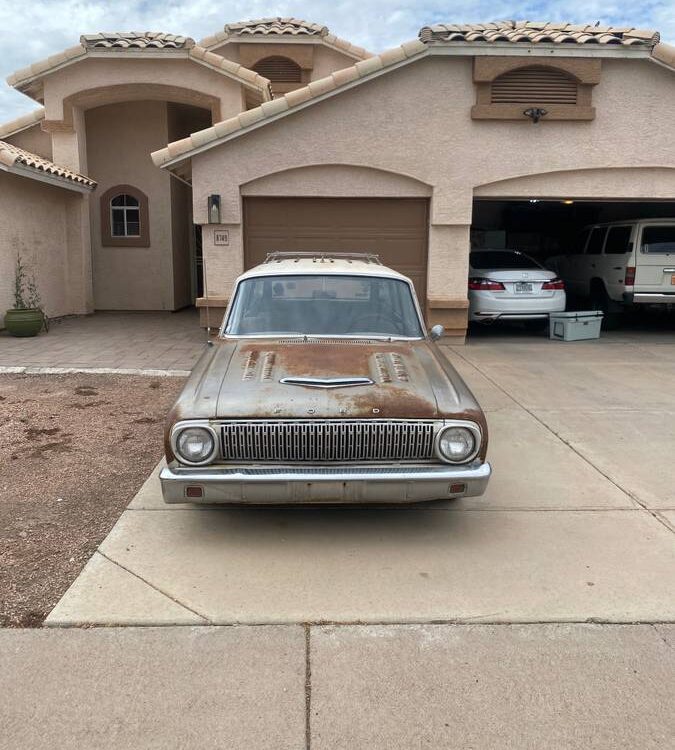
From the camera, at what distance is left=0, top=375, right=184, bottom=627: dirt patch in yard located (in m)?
3.71

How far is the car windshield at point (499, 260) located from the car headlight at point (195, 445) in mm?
9437

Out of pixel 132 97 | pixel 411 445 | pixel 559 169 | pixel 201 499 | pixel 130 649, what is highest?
pixel 132 97

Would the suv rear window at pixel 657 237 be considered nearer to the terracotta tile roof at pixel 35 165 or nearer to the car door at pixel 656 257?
the car door at pixel 656 257

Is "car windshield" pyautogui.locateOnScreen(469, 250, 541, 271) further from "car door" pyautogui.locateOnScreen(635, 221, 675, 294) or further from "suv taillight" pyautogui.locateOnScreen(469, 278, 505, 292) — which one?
"car door" pyautogui.locateOnScreen(635, 221, 675, 294)

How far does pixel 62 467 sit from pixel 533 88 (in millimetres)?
9069

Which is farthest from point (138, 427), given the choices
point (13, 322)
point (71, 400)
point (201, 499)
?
point (13, 322)

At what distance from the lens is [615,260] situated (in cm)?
1237

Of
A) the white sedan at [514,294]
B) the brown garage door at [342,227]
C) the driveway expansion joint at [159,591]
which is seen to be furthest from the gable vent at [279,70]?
the driveway expansion joint at [159,591]

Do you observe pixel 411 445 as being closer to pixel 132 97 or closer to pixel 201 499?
pixel 201 499

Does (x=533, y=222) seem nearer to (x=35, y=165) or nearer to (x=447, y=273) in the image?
(x=447, y=273)

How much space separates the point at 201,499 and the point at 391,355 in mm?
1659

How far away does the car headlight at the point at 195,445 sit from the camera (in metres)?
3.81

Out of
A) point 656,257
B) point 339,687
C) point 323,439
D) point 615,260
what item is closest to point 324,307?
point 323,439

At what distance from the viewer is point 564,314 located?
11.7 m
